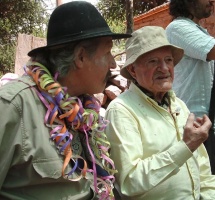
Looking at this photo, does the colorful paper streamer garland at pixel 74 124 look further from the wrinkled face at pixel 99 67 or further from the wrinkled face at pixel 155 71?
the wrinkled face at pixel 155 71

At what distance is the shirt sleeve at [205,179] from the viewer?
2.30m

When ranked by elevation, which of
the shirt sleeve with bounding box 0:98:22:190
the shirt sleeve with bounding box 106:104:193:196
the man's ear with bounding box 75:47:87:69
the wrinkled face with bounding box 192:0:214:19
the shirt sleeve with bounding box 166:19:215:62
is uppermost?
the wrinkled face with bounding box 192:0:214:19

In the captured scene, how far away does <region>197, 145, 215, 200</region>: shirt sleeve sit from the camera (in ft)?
7.55

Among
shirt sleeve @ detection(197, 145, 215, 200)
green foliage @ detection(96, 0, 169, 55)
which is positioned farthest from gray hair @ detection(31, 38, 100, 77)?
green foliage @ detection(96, 0, 169, 55)

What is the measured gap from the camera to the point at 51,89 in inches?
66.4

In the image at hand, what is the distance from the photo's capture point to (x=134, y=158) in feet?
6.72

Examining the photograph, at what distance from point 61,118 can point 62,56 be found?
0.27 metres

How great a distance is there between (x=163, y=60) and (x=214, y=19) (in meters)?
4.40

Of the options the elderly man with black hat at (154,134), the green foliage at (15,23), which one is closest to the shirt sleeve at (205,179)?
the elderly man with black hat at (154,134)

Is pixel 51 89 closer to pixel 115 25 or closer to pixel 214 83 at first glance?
pixel 214 83

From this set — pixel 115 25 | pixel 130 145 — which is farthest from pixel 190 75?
pixel 115 25

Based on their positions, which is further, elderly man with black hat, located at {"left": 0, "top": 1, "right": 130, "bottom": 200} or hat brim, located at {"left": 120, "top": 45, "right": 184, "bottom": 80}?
hat brim, located at {"left": 120, "top": 45, "right": 184, "bottom": 80}

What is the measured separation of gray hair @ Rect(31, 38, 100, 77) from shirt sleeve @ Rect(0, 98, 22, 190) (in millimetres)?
306

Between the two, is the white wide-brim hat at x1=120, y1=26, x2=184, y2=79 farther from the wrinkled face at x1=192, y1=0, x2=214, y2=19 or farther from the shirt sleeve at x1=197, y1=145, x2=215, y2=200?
the shirt sleeve at x1=197, y1=145, x2=215, y2=200
